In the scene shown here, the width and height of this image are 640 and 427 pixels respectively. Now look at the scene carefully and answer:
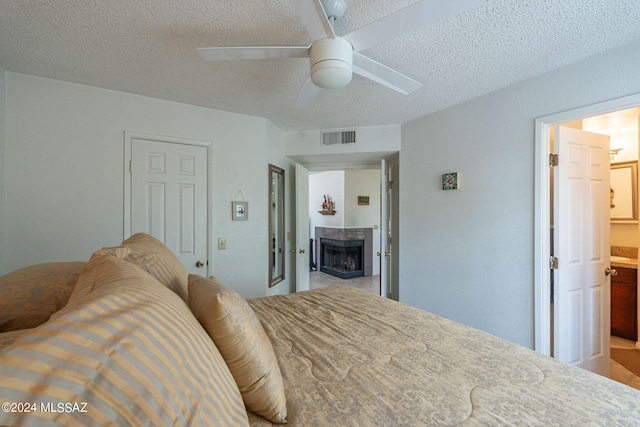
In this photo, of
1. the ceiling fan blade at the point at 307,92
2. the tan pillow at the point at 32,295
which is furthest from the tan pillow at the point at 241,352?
the ceiling fan blade at the point at 307,92

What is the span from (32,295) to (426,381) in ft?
4.64

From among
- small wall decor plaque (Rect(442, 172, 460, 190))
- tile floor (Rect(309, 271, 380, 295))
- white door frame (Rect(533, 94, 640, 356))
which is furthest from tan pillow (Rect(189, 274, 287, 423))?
tile floor (Rect(309, 271, 380, 295))

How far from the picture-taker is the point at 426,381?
36.9 inches

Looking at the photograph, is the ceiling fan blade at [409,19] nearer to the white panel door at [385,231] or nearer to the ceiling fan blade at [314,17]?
the ceiling fan blade at [314,17]

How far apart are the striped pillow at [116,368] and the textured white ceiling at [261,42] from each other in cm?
153

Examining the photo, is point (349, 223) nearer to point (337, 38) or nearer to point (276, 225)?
point (276, 225)

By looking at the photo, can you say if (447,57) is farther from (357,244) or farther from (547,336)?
(357,244)

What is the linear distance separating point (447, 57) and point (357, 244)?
16.3 feet

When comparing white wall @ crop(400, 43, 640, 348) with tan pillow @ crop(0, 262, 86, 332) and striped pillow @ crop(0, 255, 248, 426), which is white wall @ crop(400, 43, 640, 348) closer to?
striped pillow @ crop(0, 255, 248, 426)

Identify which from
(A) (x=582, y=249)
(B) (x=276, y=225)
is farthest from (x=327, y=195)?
(A) (x=582, y=249)

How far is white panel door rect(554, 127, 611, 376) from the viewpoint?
82.4 inches

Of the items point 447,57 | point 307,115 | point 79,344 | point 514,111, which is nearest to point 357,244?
point 307,115

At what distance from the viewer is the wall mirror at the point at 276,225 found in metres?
3.32

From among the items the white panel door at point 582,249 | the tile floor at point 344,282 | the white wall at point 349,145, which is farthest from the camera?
the tile floor at point 344,282
